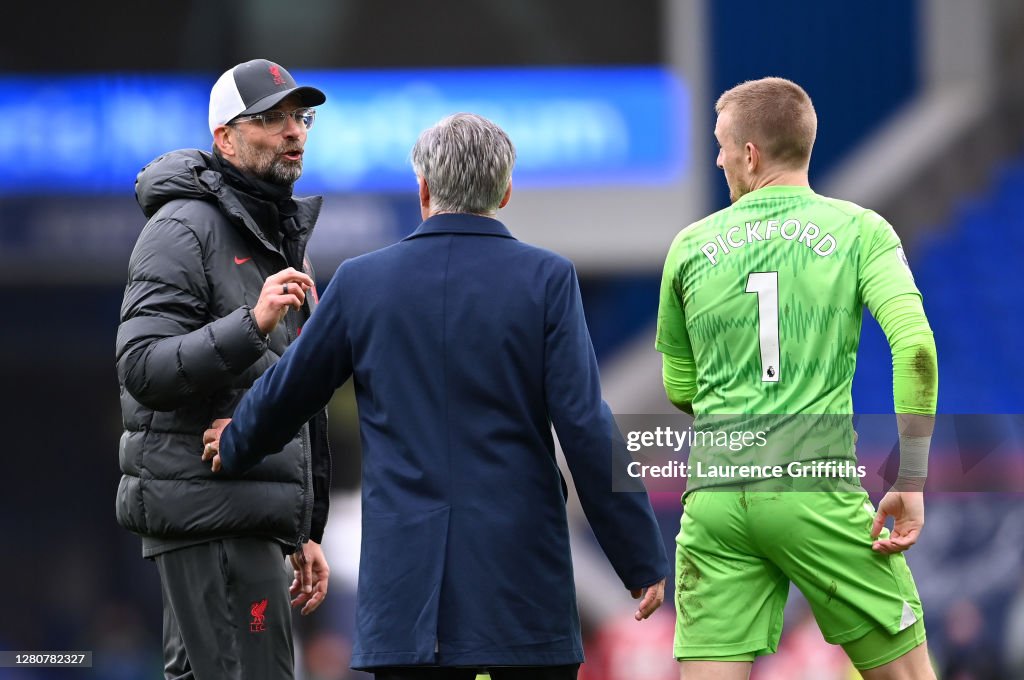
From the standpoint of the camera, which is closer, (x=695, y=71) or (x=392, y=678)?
(x=392, y=678)

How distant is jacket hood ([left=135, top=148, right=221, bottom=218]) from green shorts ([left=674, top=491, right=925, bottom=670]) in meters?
1.36

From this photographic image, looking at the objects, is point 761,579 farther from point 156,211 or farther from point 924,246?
point 924,246

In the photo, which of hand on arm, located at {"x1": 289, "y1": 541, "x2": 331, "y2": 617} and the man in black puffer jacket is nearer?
the man in black puffer jacket

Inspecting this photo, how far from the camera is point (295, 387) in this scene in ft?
10.8

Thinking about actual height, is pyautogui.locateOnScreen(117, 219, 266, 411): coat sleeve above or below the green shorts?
above

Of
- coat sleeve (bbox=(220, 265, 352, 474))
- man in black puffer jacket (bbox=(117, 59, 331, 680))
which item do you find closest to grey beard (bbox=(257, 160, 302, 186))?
man in black puffer jacket (bbox=(117, 59, 331, 680))

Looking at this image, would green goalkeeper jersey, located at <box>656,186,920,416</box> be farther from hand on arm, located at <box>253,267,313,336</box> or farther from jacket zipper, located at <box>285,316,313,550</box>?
jacket zipper, located at <box>285,316,313,550</box>

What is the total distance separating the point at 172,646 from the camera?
3711 millimetres

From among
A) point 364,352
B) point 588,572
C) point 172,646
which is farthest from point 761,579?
point 588,572

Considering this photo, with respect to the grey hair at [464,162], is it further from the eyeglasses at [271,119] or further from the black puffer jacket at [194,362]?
the eyeglasses at [271,119]

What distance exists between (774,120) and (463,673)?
4.34 feet

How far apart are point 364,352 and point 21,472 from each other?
1056 centimetres

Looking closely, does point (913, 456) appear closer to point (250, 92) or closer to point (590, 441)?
point (590, 441)

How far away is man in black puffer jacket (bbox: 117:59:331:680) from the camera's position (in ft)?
11.4
